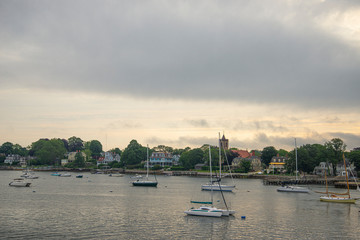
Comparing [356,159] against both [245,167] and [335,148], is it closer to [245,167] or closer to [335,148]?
[335,148]

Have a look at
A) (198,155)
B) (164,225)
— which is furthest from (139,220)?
(198,155)

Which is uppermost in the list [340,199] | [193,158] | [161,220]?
[193,158]

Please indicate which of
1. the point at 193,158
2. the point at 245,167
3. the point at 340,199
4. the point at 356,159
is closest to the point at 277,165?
the point at 245,167

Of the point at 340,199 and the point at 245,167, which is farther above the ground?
the point at 245,167

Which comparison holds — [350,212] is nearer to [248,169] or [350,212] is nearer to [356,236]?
[356,236]

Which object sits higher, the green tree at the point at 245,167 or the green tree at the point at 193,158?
the green tree at the point at 193,158

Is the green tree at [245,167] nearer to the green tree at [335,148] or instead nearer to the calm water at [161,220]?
the green tree at [335,148]

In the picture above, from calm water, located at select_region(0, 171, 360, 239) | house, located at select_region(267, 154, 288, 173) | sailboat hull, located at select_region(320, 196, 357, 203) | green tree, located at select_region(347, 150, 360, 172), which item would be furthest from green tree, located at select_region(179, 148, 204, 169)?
sailboat hull, located at select_region(320, 196, 357, 203)

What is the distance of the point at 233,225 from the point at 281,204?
86.6ft

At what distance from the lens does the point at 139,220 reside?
50.5 meters

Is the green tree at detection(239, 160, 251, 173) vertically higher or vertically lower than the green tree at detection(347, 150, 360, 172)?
lower

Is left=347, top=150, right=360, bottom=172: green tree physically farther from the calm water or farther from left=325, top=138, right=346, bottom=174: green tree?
the calm water

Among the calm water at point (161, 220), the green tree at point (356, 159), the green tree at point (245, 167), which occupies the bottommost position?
the calm water at point (161, 220)

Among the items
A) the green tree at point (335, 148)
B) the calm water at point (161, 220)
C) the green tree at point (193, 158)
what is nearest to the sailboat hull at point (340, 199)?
the calm water at point (161, 220)
